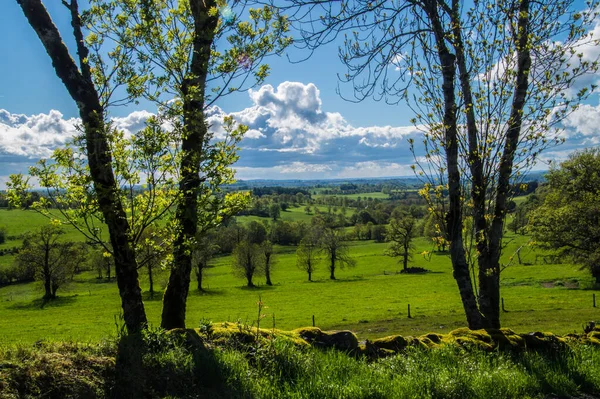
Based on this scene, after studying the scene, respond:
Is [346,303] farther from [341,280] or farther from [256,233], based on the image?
[256,233]

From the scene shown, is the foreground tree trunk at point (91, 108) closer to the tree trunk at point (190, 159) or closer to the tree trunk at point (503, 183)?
the tree trunk at point (190, 159)

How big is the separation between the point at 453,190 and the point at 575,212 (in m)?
29.8

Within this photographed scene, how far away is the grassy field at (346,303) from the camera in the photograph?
31.5 meters

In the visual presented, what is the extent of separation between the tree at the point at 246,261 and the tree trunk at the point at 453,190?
61236 millimetres

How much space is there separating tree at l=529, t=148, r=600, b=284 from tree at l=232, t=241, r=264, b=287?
1743 inches

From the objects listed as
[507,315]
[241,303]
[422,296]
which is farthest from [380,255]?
[507,315]

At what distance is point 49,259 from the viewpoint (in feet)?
182

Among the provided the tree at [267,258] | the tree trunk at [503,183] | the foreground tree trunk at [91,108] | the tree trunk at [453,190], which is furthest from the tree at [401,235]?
the foreground tree trunk at [91,108]

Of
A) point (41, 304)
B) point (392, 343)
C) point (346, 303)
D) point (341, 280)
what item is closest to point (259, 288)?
point (341, 280)

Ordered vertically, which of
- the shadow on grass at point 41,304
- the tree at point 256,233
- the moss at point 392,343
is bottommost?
the shadow on grass at point 41,304

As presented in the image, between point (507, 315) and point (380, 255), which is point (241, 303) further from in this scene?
point (380, 255)

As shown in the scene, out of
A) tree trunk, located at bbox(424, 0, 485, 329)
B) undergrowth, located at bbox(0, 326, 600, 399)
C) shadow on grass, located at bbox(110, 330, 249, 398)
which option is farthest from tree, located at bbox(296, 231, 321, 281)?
shadow on grass, located at bbox(110, 330, 249, 398)

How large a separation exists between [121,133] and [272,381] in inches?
148

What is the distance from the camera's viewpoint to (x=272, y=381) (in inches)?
162
